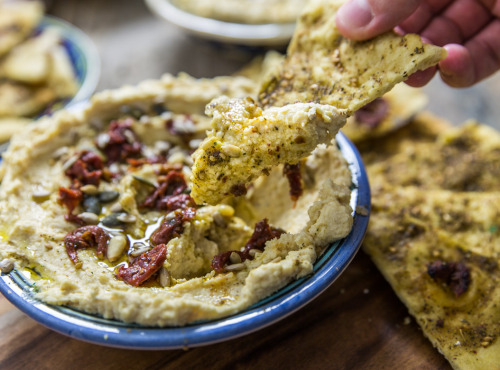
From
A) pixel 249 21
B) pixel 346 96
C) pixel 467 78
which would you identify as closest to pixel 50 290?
pixel 346 96

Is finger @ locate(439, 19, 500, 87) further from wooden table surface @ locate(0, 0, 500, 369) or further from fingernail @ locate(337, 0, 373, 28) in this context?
wooden table surface @ locate(0, 0, 500, 369)

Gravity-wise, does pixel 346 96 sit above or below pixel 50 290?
above

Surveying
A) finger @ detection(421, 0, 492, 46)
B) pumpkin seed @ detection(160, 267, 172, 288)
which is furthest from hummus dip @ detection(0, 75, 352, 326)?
finger @ detection(421, 0, 492, 46)

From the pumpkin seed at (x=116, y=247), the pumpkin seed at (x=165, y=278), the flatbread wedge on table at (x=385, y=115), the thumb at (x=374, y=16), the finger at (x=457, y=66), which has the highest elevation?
the thumb at (x=374, y=16)

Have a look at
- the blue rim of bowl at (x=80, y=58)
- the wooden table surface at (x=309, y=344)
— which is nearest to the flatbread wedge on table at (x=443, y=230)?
the wooden table surface at (x=309, y=344)

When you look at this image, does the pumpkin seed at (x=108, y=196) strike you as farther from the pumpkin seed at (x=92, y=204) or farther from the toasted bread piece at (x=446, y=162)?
the toasted bread piece at (x=446, y=162)

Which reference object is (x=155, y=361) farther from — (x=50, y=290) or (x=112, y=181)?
(x=112, y=181)
